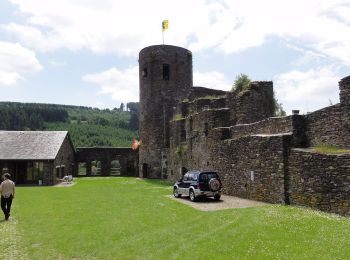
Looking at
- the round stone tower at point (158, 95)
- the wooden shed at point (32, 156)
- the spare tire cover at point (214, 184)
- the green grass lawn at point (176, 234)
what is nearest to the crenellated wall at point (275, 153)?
the green grass lawn at point (176, 234)

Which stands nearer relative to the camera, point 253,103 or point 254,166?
point 254,166

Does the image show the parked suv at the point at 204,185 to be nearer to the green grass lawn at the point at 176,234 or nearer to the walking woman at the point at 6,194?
the green grass lawn at the point at 176,234

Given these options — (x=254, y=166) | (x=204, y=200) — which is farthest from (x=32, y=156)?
(x=254, y=166)

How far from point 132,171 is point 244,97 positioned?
105ft

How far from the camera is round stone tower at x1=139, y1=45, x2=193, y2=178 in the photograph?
43062 mm

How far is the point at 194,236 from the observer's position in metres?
11.6

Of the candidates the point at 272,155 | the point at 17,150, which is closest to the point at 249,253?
the point at 272,155

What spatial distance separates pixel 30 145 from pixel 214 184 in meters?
26.4

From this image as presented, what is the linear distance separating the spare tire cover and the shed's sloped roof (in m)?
22.4

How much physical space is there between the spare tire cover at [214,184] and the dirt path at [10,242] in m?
9.71

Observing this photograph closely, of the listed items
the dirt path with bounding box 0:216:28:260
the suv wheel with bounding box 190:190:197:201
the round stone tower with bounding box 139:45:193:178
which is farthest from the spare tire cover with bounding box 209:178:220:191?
the round stone tower with bounding box 139:45:193:178

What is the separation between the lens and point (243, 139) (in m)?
21.4

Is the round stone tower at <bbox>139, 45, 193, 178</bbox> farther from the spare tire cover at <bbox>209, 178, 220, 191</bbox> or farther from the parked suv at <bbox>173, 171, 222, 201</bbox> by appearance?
the spare tire cover at <bbox>209, 178, 220, 191</bbox>

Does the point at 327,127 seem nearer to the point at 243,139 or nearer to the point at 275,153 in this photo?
the point at 275,153
